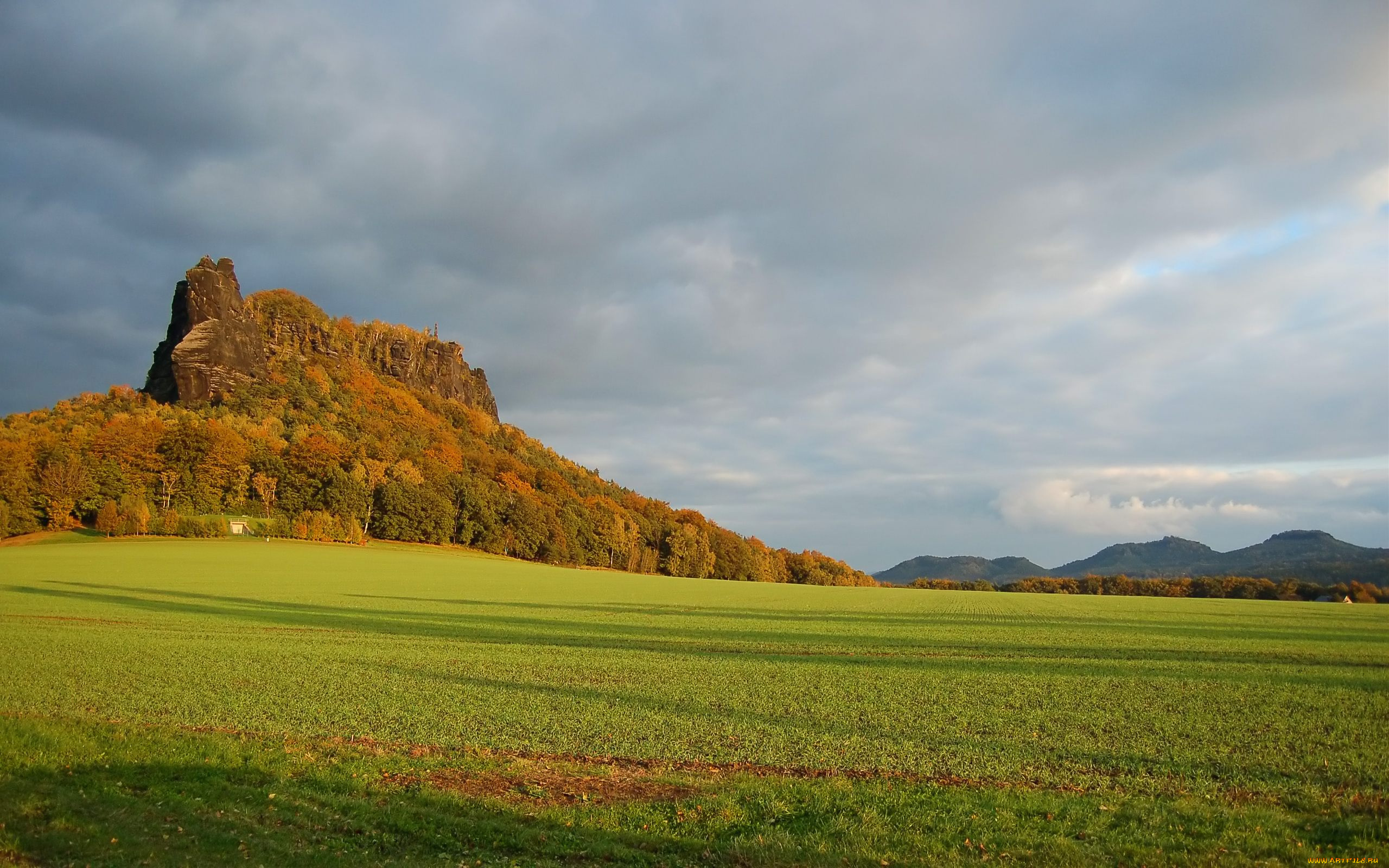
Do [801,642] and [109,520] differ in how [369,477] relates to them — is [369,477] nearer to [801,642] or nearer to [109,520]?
[109,520]

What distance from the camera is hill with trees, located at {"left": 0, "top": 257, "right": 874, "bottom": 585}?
88.4 meters

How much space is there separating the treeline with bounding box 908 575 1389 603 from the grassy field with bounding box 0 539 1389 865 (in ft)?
181

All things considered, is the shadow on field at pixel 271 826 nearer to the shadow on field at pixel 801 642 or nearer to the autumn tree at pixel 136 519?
the shadow on field at pixel 801 642

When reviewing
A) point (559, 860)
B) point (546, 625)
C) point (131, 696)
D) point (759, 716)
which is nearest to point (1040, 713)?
point (759, 716)

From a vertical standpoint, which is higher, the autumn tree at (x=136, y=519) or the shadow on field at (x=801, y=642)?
the autumn tree at (x=136, y=519)

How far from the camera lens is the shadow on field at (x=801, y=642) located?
21359 millimetres

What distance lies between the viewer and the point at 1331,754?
39.8ft

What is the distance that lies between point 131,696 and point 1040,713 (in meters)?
19.4

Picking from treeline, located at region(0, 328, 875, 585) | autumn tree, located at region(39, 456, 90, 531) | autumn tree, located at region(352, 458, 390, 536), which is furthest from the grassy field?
autumn tree, located at region(352, 458, 390, 536)

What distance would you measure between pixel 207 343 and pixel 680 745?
155955mm

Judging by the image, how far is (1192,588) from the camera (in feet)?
285

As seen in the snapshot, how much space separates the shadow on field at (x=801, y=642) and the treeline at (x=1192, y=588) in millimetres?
48766

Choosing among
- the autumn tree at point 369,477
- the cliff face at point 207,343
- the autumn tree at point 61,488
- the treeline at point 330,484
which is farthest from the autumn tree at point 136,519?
the cliff face at point 207,343

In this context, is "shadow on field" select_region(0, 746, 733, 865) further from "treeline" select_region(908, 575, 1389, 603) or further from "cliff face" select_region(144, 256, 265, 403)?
"cliff face" select_region(144, 256, 265, 403)
